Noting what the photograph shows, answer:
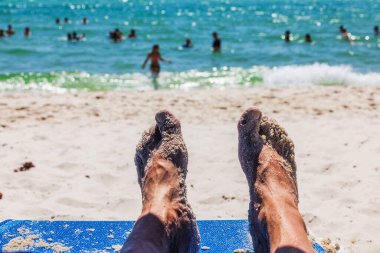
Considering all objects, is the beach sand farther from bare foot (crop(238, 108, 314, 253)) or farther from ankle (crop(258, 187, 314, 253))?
ankle (crop(258, 187, 314, 253))

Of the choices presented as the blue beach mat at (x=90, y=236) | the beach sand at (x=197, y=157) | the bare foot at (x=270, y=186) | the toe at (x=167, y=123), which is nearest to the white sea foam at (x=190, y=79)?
the beach sand at (x=197, y=157)

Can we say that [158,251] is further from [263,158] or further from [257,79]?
[257,79]

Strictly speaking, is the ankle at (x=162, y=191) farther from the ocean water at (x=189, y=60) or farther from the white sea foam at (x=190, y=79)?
the ocean water at (x=189, y=60)

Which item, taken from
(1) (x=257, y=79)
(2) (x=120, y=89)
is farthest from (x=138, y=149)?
(1) (x=257, y=79)

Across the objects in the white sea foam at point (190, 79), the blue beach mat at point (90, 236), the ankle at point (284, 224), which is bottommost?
the white sea foam at point (190, 79)

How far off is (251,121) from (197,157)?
82.4 inches

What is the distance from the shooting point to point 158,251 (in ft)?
6.72

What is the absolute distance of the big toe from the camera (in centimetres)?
272

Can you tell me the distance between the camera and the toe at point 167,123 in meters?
2.79

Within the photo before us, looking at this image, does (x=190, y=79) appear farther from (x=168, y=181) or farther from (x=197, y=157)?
(x=168, y=181)

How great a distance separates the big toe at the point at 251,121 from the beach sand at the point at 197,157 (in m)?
0.98

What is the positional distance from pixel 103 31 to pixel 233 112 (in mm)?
15724

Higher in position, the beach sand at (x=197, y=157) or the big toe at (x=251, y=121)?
the big toe at (x=251, y=121)

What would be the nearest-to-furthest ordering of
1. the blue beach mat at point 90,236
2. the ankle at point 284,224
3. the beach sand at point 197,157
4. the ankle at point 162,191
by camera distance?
the ankle at point 284,224 → the ankle at point 162,191 → the blue beach mat at point 90,236 → the beach sand at point 197,157
